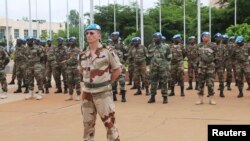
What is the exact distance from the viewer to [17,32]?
3223 inches

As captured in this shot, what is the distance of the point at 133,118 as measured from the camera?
9.36 m

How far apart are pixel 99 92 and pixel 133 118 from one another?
3.66m

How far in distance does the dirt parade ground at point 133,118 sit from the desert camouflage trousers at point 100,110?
1.51 meters

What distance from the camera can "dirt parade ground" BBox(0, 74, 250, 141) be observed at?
7.66 metres

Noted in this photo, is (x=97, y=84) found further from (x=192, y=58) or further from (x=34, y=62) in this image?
(x=192, y=58)

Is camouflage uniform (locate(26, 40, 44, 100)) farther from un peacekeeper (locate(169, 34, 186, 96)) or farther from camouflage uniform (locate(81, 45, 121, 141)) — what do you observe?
camouflage uniform (locate(81, 45, 121, 141))

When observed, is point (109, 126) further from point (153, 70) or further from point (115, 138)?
point (153, 70)

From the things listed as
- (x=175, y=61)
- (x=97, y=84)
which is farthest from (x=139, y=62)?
(x=97, y=84)

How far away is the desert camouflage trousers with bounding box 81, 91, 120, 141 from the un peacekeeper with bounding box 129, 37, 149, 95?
756cm

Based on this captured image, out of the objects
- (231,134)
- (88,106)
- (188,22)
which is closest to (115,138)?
(88,106)

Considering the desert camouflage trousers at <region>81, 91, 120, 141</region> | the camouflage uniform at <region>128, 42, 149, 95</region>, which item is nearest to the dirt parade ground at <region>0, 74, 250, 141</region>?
the camouflage uniform at <region>128, 42, 149, 95</region>

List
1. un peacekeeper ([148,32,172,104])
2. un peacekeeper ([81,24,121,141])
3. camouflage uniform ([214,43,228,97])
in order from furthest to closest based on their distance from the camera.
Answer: camouflage uniform ([214,43,228,97]), un peacekeeper ([148,32,172,104]), un peacekeeper ([81,24,121,141])

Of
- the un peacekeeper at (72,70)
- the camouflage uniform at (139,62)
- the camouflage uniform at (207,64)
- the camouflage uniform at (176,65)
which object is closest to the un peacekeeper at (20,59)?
the un peacekeeper at (72,70)

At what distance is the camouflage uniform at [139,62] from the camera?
13.5m
